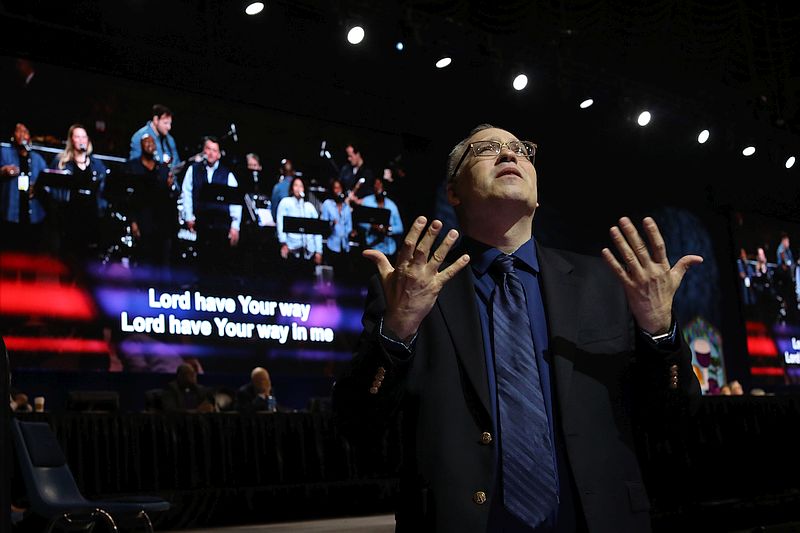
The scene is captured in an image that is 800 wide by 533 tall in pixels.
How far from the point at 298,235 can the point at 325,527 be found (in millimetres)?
4771

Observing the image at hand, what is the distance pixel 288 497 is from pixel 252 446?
0.53 m

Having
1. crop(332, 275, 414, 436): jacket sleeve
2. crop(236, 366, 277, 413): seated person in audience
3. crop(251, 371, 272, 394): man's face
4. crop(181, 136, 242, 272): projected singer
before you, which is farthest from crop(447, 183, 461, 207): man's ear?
crop(181, 136, 242, 272): projected singer

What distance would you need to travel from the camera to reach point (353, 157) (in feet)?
36.8

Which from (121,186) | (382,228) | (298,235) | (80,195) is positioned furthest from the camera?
(382,228)

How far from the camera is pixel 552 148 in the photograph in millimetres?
13836

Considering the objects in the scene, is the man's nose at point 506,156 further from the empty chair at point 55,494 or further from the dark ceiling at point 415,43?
the dark ceiling at point 415,43

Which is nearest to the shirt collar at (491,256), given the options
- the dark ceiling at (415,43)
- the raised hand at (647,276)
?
the raised hand at (647,276)

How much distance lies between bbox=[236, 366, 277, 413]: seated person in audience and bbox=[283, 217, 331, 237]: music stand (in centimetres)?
A: 236

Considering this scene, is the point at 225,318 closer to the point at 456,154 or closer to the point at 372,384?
the point at 456,154

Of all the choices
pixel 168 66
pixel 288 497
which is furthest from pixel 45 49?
pixel 288 497

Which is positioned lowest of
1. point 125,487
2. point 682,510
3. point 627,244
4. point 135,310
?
point 682,510

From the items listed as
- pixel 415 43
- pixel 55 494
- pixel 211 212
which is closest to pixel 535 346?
pixel 55 494

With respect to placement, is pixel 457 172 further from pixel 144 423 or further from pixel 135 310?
pixel 135 310

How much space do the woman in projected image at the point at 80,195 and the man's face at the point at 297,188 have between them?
2.27 m
